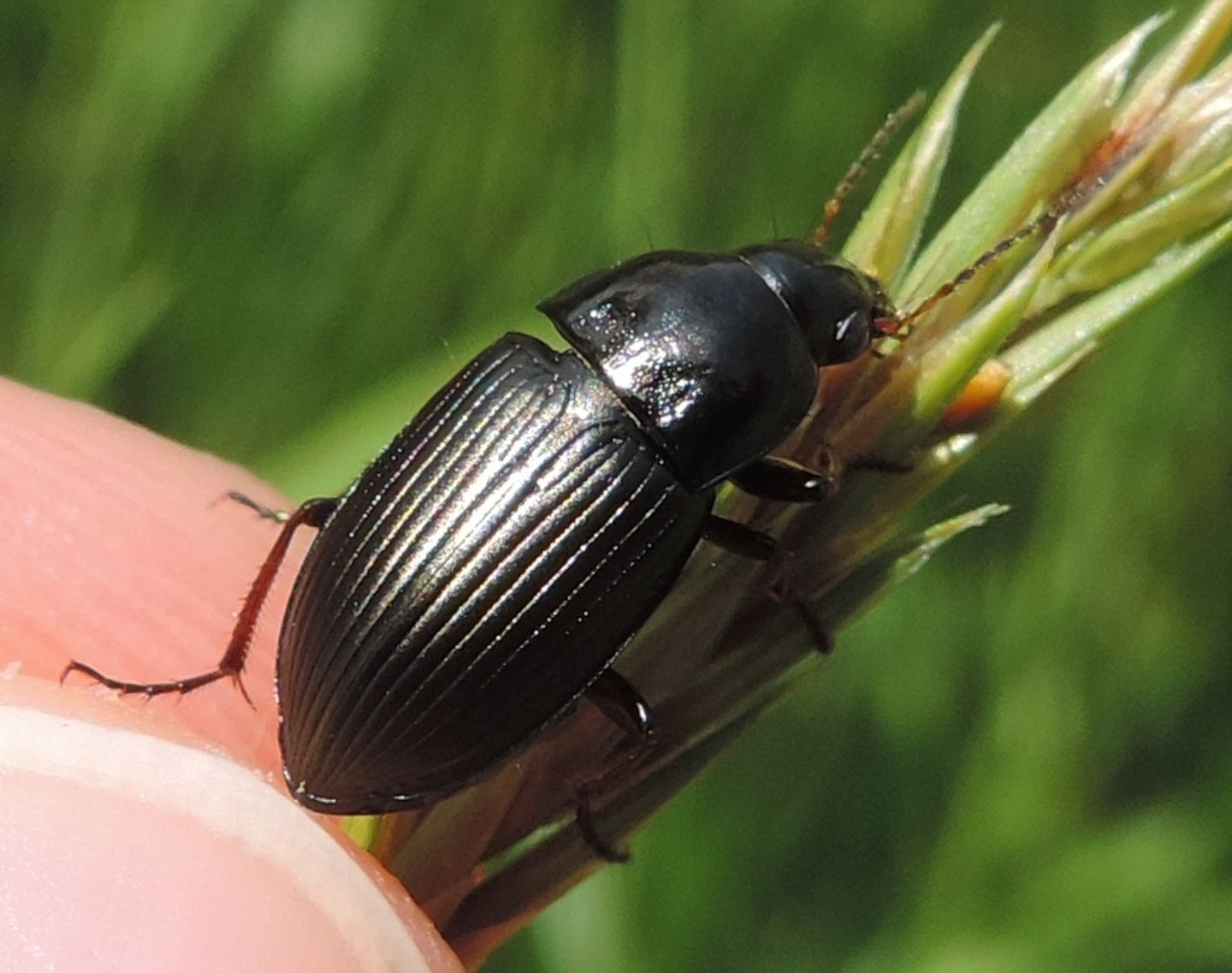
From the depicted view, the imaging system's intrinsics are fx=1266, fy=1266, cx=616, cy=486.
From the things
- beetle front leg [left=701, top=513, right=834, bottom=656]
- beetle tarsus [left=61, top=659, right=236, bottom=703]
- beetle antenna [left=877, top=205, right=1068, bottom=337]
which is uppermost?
beetle antenna [left=877, top=205, right=1068, bottom=337]

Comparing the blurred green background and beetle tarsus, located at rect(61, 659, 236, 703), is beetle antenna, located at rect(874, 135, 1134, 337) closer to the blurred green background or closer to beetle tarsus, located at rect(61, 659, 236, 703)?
the blurred green background

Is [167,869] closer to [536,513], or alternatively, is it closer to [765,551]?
[536,513]

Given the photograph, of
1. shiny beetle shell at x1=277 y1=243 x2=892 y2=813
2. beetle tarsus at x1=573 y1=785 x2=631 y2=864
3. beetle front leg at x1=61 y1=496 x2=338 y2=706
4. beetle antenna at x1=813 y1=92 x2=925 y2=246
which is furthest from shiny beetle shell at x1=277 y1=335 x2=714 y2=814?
beetle antenna at x1=813 y1=92 x2=925 y2=246

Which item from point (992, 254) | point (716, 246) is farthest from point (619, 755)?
point (716, 246)

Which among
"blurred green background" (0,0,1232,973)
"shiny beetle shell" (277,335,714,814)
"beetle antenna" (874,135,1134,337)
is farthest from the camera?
"blurred green background" (0,0,1232,973)

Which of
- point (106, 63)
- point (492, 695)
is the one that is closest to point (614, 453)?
point (492, 695)

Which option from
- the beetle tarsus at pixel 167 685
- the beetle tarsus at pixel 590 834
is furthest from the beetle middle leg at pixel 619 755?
the beetle tarsus at pixel 167 685

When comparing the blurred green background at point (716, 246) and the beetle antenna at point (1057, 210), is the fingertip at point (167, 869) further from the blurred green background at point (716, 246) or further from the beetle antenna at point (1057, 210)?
the beetle antenna at point (1057, 210)
